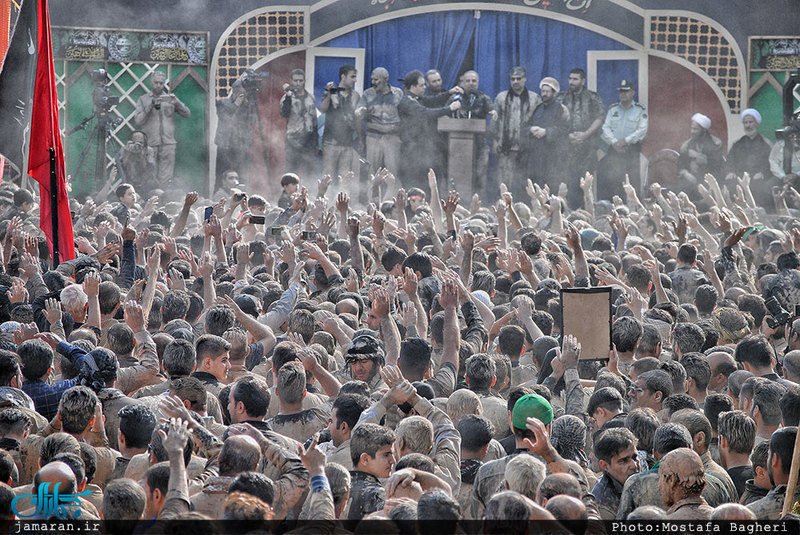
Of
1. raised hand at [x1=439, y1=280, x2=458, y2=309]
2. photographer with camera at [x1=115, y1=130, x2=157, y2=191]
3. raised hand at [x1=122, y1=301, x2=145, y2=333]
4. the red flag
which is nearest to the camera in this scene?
raised hand at [x1=122, y1=301, x2=145, y2=333]

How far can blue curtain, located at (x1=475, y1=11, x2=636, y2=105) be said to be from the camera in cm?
1802

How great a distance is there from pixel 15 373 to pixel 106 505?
167 cm

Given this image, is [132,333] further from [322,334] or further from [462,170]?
[462,170]

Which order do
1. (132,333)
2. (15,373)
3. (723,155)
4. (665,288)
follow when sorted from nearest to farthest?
(15,373) < (132,333) < (665,288) < (723,155)

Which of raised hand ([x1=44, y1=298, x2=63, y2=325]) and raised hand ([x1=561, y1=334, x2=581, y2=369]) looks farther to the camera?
raised hand ([x1=44, y1=298, x2=63, y2=325])

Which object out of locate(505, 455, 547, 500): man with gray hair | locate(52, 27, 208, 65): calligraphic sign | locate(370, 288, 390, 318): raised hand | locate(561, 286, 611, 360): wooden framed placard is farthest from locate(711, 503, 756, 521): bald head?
locate(52, 27, 208, 65): calligraphic sign

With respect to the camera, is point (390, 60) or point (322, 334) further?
point (390, 60)

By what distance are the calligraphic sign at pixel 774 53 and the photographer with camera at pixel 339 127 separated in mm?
6741

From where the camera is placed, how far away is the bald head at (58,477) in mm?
3234

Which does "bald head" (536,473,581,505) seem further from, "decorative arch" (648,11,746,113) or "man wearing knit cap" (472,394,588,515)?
"decorative arch" (648,11,746,113)

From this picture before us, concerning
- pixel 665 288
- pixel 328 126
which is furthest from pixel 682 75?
pixel 665 288

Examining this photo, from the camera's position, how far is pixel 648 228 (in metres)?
12.0

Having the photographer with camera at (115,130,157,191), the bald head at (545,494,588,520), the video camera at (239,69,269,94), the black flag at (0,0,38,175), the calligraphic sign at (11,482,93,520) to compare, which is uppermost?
the video camera at (239,69,269,94)

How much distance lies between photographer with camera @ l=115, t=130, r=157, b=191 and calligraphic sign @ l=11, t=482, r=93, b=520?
13.7 meters
